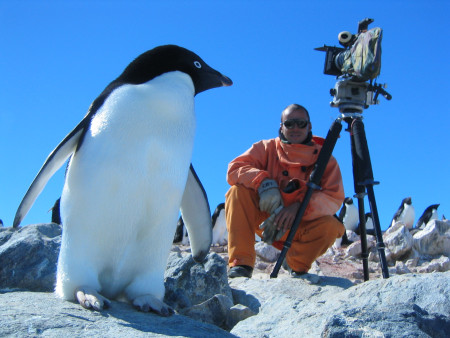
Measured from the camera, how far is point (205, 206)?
9.55 feet

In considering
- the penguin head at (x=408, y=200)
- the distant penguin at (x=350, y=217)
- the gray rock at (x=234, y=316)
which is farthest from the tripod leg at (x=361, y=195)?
the penguin head at (x=408, y=200)

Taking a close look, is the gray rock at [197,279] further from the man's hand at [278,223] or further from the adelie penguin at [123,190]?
the man's hand at [278,223]

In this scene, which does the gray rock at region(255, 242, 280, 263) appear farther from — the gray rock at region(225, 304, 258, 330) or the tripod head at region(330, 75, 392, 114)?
the gray rock at region(225, 304, 258, 330)

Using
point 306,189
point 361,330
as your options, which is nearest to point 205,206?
point 306,189

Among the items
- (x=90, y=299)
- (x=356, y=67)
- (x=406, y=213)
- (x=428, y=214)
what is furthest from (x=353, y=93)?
(x=428, y=214)

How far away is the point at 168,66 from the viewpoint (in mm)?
2635

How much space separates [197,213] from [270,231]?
3.56ft

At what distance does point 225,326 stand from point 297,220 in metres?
1.33

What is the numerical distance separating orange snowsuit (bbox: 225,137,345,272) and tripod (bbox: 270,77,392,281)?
5.8 inches

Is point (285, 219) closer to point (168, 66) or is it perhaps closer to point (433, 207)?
point (168, 66)

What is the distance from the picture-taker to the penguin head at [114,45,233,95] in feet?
8.48

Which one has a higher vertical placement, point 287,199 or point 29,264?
point 287,199

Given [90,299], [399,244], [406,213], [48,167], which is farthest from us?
[406,213]

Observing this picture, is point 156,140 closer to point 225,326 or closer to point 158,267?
point 158,267
